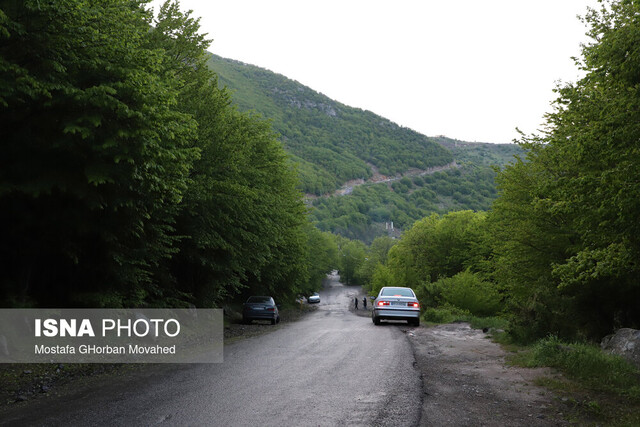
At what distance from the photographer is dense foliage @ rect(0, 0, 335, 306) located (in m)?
8.07

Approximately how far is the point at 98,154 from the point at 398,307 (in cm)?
1603

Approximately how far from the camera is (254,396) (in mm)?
7066

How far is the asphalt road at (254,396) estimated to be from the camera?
19.4 ft

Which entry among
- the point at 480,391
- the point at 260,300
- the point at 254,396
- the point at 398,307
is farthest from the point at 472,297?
the point at 254,396

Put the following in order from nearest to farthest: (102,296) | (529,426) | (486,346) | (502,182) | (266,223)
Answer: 1. (529,426)
2. (102,296)
3. (486,346)
4. (266,223)
5. (502,182)

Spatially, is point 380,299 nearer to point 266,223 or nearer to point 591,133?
point 266,223

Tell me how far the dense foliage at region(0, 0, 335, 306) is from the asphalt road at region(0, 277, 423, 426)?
12.0ft

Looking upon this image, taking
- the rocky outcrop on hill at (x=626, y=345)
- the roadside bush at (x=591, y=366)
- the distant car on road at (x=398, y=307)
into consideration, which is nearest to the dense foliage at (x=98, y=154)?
the distant car on road at (x=398, y=307)

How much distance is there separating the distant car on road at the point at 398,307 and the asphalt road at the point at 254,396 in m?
10.7

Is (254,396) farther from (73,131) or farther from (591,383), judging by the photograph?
(591,383)

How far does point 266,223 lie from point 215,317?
4946 millimetres

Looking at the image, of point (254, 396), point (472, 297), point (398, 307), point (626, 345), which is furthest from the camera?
point (472, 297)

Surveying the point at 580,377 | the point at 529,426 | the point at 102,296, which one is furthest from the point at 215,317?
the point at 529,426

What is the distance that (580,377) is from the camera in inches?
349
